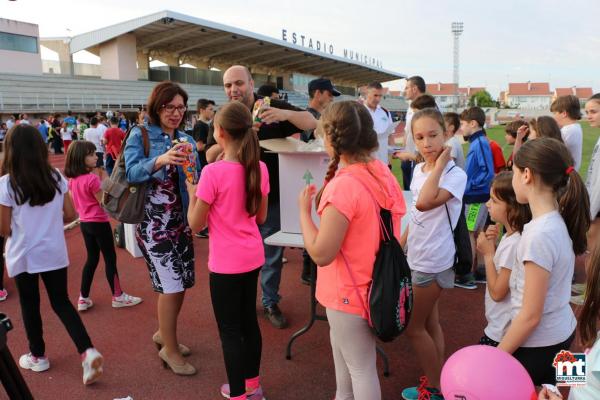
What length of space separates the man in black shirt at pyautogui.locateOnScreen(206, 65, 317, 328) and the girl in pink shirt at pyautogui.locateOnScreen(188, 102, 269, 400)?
0.55 metres

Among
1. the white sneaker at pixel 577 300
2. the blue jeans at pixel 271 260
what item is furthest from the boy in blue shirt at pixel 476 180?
the blue jeans at pixel 271 260

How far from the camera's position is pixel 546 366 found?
184cm

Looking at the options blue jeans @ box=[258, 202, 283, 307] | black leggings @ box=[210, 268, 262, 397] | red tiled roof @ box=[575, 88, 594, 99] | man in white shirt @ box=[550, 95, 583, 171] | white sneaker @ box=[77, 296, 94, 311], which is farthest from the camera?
red tiled roof @ box=[575, 88, 594, 99]

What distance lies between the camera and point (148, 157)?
2.75 metres

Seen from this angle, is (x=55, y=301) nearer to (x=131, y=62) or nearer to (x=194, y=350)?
(x=194, y=350)

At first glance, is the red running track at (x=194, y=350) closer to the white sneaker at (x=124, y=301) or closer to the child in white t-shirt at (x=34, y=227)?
the white sneaker at (x=124, y=301)

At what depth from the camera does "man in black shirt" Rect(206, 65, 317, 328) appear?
2981mm

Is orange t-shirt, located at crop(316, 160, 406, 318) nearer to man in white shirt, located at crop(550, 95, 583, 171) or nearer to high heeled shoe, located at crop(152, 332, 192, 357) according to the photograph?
high heeled shoe, located at crop(152, 332, 192, 357)

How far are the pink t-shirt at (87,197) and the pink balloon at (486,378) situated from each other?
344 cm

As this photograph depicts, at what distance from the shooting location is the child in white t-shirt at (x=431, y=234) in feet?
7.72

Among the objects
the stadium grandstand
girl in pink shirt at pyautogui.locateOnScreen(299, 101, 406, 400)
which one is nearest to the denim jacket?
girl in pink shirt at pyautogui.locateOnScreen(299, 101, 406, 400)

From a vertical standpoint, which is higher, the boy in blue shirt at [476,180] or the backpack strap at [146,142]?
the backpack strap at [146,142]

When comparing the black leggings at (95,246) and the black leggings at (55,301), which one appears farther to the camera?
the black leggings at (95,246)

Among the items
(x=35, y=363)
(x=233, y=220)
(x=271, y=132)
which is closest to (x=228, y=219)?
(x=233, y=220)
